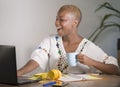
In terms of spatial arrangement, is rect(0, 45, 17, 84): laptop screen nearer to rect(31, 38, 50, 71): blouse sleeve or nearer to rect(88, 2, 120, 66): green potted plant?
rect(31, 38, 50, 71): blouse sleeve

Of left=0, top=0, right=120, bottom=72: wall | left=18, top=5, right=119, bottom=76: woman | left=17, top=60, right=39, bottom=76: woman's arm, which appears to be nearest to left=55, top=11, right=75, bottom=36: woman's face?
left=18, top=5, right=119, bottom=76: woman

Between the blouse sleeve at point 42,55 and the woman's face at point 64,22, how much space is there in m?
0.18

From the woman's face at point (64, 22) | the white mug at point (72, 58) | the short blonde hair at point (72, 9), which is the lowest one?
the white mug at point (72, 58)

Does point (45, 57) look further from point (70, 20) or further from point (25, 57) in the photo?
point (25, 57)

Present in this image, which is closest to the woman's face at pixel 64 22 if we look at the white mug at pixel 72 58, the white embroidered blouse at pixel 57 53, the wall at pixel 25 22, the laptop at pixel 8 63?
the white embroidered blouse at pixel 57 53

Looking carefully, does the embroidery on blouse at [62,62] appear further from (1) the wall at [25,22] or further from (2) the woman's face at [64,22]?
(1) the wall at [25,22]

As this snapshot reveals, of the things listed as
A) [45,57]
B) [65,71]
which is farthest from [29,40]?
[65,71]

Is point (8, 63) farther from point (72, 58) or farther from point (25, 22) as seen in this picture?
point (25, 22)

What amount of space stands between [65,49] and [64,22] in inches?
9.0

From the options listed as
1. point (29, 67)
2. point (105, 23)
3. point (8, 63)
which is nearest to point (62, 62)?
point (29, 67)

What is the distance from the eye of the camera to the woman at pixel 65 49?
2387mm

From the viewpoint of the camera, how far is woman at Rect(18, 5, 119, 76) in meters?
2.39

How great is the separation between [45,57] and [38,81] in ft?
2.47

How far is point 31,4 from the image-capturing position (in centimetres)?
297
